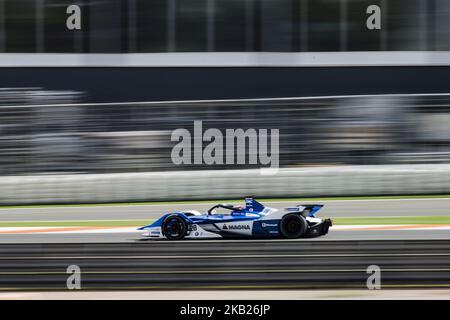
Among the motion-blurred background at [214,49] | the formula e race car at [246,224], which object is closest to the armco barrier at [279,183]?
the motion-blurred background at [214,49]

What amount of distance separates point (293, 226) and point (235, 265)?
230cm

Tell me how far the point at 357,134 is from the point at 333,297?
8.76 meters

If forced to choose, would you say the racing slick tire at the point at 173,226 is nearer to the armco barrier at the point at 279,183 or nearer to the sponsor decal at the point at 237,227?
the sponsor decal at the point at 237,227

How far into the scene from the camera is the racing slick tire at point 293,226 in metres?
11.3

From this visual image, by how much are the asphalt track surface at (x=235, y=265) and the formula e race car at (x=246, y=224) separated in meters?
1.54

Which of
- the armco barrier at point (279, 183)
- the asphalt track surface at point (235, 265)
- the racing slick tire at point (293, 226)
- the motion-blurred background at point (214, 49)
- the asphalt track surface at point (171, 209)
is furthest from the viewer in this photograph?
the motion-blurred background at point (214, 49)

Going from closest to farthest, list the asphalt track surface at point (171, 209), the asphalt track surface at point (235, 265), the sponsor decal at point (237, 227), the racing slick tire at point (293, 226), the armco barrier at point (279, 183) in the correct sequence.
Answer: the asphalt track surface at point (235, 265) → the racing slick tire at point (293, 226) → the sponsor decal at point (237, 227) → the asphalt track surface at point (171, 209) → the armco barrier at point (279, 183)

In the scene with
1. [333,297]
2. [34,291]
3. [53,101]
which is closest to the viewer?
[333,297]

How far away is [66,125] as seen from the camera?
17.3 m

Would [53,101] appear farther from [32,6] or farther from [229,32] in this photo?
[229,32]

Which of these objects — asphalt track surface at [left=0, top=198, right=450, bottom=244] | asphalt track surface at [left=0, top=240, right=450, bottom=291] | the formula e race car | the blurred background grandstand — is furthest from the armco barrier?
asphalt track surface at [left=0, top=240, right=450, bottom=291]

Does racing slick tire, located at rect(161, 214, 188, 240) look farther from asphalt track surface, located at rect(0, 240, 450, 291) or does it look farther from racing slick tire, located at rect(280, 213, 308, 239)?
asphalt track surface, located at rect(0, 240, 450, 291)

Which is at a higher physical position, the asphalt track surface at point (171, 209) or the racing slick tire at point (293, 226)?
the racing slick tire at point (293, 226)

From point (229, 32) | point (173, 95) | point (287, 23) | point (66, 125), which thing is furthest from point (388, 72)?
point (66, 125)
